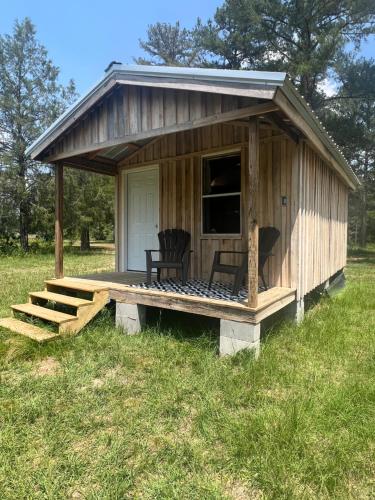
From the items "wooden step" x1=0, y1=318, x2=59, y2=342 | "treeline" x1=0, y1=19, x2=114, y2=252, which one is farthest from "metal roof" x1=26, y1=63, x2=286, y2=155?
"treeline" x1=0, y1=19, x2=114, y2=252

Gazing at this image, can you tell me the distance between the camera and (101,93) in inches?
161

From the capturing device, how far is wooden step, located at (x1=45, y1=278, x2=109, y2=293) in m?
4.16

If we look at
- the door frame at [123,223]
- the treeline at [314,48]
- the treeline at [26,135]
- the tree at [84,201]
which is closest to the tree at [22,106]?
the treeline at [26,135]

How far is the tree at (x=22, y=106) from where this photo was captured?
47.1ft

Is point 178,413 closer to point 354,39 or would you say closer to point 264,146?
point 264,146

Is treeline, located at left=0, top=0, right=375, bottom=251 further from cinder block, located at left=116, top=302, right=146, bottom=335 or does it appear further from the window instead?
cinder block, located at left=116, top=302, right=146, bottom=335

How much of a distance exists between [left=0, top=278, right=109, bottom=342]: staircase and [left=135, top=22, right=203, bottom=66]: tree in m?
16.0

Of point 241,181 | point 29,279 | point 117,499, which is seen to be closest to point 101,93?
point 241,181

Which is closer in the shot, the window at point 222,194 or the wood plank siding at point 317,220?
the wood plank siding at point 317,220

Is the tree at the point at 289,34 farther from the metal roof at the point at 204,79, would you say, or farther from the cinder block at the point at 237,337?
the cinder block at the point at 237,337

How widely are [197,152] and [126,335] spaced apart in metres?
2.92

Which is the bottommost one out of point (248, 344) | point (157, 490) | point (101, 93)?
point (157, 490)

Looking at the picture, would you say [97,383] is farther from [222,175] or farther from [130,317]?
[222,175]

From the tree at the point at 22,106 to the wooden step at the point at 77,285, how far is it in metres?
11.1
